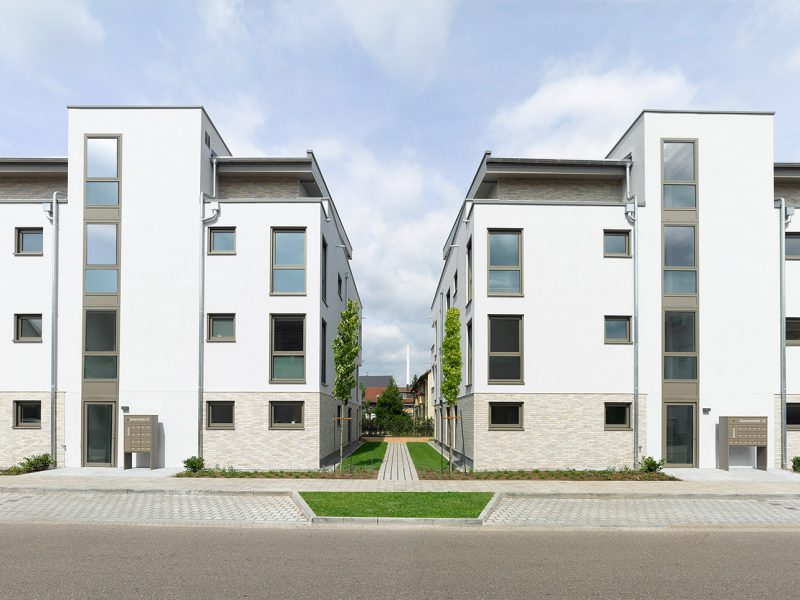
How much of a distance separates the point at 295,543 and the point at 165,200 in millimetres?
13463

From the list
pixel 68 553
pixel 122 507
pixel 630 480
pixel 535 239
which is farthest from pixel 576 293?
pixel 68 553

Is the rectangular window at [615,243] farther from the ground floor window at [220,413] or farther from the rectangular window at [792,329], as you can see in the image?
the ground floor window at [220,413]

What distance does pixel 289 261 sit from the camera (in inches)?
809

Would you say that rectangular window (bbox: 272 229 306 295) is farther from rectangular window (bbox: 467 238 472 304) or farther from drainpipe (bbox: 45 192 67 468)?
drainpipe (bbox: 45 192 67 468)

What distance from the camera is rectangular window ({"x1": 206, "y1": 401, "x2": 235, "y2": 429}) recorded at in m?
19.9

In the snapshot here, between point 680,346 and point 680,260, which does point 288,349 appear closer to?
point 680,346

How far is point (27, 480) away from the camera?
55.3 ft

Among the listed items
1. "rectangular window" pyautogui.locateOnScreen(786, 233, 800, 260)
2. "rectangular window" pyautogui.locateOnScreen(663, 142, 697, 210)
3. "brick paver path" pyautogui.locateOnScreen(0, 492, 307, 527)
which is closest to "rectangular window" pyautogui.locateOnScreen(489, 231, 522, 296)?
"rectangular window" pyautogui.locateOnScreen(663, 142, 697, 210)

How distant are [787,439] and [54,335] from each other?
2298cm

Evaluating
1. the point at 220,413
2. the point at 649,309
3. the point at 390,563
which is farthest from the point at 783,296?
the point at 220,413

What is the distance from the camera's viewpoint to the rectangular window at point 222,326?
20281mm

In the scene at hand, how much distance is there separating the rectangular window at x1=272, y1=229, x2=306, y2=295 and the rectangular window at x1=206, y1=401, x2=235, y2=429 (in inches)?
151

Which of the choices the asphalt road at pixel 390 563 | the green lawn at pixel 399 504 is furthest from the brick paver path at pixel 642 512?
the asphalt road at pixel 390 563

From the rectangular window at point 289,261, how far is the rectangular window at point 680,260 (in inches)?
451
